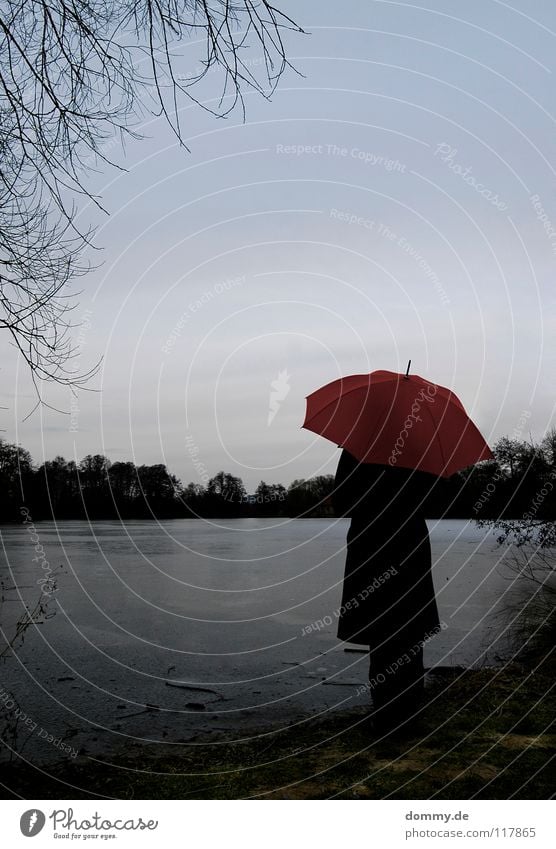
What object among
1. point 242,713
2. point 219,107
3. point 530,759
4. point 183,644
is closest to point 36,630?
point 183,644

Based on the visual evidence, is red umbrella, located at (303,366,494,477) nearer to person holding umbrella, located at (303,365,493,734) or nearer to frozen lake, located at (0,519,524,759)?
person holding umbrella, located at (303,365,493,734)

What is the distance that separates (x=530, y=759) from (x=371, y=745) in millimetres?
977

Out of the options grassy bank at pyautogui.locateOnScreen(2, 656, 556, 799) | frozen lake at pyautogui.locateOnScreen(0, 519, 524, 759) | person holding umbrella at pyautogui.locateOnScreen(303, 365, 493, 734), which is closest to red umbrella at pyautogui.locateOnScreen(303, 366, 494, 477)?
person holding umbrella at pyautogui.locateOnScreen(303, 365, 493, 734)

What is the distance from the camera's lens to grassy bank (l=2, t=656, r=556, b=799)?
403 centimetres

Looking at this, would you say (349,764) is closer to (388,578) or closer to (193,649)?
(388,578)

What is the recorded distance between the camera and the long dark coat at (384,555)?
4848 mm

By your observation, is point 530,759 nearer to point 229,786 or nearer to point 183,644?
point 229,786

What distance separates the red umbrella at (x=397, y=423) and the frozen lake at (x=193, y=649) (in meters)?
2.39

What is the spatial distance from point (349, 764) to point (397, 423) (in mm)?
2083
